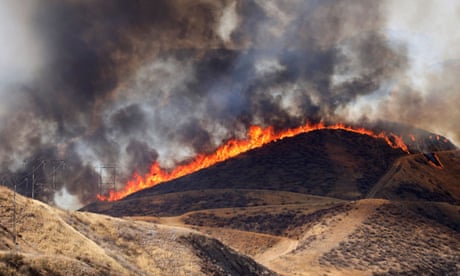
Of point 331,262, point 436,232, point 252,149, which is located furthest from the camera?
point 252,149

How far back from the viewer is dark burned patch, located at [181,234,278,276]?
47.8 metres

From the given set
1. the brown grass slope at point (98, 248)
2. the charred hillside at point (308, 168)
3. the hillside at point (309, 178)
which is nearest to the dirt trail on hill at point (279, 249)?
the brown grass slope at point (98, 248)

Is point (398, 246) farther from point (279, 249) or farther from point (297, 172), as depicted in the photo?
point (297, 172)

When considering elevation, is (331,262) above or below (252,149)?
below

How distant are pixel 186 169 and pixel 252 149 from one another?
76.5 ft

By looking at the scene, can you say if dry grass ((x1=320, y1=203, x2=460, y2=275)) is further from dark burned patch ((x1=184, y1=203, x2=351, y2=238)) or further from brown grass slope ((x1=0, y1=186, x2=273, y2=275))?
brown grass slope ((x1=0, y1=186, x2=273, y2=275))

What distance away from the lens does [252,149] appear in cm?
16425

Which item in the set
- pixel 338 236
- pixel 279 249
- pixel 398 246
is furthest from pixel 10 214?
pixel 398 246

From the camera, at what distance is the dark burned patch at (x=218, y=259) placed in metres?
47.8

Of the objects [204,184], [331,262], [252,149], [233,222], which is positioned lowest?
[331,262]

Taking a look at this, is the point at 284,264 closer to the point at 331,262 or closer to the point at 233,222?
the point at 331,262

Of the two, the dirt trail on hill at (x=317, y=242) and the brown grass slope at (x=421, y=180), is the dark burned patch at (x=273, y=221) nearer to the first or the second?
the dirt trail on hill at (x=317, y=242)

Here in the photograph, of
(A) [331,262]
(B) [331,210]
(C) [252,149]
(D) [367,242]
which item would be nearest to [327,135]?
(C) [252,149]

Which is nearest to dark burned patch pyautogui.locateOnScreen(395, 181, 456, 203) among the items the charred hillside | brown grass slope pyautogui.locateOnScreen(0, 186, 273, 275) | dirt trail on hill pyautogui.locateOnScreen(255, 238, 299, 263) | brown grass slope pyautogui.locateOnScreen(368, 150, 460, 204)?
brown grass slope pyautogui.locateOnScreen(368, 150, 460, 204)
